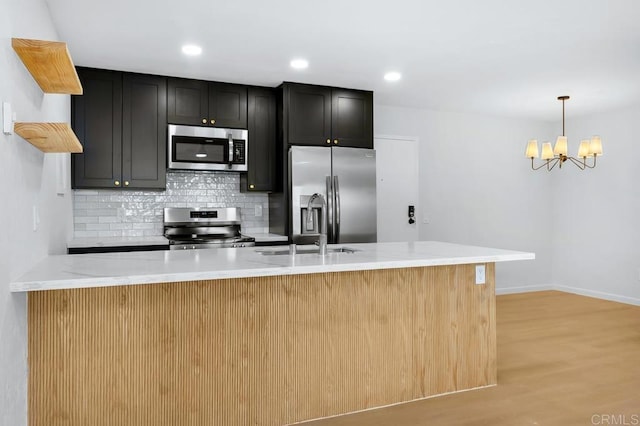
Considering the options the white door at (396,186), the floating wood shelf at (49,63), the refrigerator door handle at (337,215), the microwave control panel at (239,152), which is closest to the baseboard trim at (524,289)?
the white door at (396,186)

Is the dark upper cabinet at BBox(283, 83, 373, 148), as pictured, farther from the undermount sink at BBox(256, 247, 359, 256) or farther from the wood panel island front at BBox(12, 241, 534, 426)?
the wood panel island front at BBox(12, 241, 534, 426)

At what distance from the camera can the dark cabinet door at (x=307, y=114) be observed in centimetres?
474

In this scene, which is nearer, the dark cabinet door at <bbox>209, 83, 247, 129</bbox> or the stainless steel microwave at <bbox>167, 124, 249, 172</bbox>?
the stainless steel microwave at <bbox>167, 124, 249, 172</bbox>

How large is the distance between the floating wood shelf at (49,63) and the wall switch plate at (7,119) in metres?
0.29

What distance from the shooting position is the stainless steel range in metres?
4.63

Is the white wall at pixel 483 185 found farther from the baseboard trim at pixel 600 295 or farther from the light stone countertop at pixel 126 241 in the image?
the light stone countertop at pixel 126 241

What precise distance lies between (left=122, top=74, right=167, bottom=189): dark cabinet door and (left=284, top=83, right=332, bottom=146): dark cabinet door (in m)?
1.16

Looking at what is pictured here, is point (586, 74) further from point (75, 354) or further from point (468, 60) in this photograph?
point (75, 354)

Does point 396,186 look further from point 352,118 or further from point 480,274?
point 480,274

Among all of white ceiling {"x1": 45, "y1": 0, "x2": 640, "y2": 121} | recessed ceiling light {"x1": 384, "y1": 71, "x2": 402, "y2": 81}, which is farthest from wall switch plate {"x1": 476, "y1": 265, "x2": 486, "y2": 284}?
recessed ceiling light {"x1": 384, "y1": 71, "x2": 402, "y2": 81}

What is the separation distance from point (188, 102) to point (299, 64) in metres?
1.15

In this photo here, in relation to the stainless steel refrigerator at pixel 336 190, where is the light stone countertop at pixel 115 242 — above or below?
below

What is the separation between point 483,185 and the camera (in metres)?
6.54

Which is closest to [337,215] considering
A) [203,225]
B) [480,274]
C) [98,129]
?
[203,225]
